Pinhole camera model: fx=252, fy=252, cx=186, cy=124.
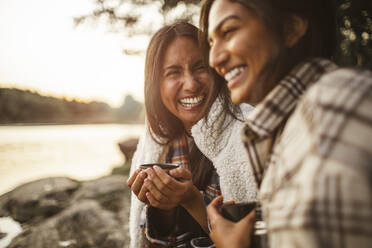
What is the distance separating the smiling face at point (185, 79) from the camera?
6.93 feet

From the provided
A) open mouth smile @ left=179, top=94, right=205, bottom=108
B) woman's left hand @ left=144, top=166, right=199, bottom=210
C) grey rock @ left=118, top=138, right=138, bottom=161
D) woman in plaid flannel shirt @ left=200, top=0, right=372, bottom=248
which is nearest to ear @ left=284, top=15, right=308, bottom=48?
woman in plaid flannel shirt @ left=200, top=0, right=372, bottom=248

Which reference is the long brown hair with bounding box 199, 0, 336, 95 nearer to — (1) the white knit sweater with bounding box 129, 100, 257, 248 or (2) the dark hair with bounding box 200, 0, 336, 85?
(2) the dark hair with bounding box 200, 0, 336, 85

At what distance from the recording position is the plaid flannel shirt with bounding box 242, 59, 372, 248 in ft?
2.16

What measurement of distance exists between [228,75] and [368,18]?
1.68 metres

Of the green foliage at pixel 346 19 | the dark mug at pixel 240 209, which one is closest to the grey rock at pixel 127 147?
the green foliage at pixel 346 19

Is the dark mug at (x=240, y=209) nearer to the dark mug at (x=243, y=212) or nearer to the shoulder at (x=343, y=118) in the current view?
the dark mug at (x=243, y=212)

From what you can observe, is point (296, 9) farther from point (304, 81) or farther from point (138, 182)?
point (138, 182)

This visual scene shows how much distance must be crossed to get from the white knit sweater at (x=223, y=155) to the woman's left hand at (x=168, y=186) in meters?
0.33

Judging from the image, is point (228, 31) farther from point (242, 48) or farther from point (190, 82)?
point (190, 82)

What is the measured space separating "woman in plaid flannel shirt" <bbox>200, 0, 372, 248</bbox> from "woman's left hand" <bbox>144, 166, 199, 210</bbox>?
1.17 ft

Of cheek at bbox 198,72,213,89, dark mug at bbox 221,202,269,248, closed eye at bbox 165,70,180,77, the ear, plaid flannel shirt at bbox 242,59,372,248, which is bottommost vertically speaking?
dark mug at bbox 221,202,269,248

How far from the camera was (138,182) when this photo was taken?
5.82 ft

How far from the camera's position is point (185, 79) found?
6.98 feet

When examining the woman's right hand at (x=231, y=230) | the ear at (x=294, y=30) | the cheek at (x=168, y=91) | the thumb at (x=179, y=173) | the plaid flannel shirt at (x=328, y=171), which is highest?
the ear at (x=294, y=30)
